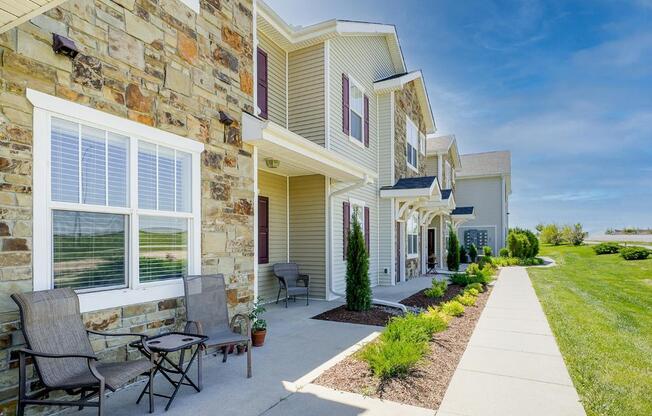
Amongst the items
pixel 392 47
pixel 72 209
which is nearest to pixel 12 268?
pixel 72 209

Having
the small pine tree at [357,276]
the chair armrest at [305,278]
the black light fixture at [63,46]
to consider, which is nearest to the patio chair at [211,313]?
the black light fixture at [63,46]

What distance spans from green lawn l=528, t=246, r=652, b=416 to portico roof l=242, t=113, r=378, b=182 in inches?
186

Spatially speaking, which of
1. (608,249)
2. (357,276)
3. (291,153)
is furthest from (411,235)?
(608,249)

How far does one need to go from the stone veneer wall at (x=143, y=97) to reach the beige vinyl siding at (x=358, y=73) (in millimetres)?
3998

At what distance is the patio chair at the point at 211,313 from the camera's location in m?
4.12

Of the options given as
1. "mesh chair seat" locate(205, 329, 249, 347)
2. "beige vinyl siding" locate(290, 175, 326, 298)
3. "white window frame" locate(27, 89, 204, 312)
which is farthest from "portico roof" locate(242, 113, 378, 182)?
"mesh chair seat" locate(205, 329, 249, 347)

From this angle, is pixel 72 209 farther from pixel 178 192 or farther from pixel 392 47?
pixel 392 47

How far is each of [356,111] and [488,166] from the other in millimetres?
19693

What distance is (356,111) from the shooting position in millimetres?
10852

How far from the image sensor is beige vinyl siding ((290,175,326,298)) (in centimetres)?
912

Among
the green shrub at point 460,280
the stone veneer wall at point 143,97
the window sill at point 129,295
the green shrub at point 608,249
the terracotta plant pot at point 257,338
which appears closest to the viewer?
the stone veneer wall at point 143,97

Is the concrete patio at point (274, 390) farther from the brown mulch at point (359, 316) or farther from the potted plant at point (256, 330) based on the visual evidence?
the brown mulch at point (359, 316)

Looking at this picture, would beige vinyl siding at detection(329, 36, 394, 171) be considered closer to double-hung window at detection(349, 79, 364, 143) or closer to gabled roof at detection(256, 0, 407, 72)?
double-hung window at detection(349, 79, 364, 143)

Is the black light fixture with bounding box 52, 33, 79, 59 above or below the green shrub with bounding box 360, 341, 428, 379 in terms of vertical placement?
above
